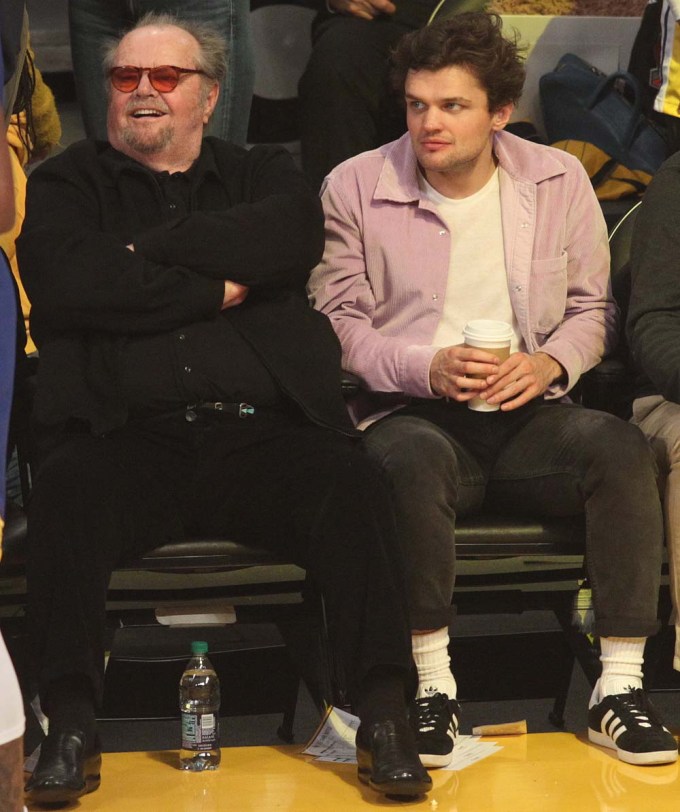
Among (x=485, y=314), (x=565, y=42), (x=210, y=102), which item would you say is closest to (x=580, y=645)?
(x=485, y=314)

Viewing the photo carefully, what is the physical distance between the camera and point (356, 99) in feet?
15.4

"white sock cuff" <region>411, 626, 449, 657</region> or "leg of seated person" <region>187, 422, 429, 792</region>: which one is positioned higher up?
"leg of seated person" <region>187, 422, 429, 792</region>

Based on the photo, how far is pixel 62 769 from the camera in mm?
2795

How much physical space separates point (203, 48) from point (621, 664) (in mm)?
1867

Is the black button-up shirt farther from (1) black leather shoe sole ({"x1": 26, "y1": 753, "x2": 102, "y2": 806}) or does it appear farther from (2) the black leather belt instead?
(1) black leather shoe sole ({"x1": 26, "y1": 753, "x2": 102, "y2": 806})

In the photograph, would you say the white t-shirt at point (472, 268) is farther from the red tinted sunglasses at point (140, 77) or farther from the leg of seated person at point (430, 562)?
the red tinted sunglasses at point (140, 77)

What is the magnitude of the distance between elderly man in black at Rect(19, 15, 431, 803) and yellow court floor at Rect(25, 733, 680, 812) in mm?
95

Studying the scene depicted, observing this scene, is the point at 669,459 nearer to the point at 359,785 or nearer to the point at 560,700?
the point at 560,700

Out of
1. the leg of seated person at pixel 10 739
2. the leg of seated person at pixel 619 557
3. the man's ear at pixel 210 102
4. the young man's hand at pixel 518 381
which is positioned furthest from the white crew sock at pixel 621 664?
the man's ear at pixel 210 102

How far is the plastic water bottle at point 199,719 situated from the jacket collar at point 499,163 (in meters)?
1.26

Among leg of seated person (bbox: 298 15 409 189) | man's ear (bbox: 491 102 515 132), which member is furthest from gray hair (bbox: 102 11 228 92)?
leg of seated person (bbox: 298 15 409 189)

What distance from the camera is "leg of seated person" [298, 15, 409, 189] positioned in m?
4.70

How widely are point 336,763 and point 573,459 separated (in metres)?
0.87

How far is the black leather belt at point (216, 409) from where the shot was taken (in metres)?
3.37
